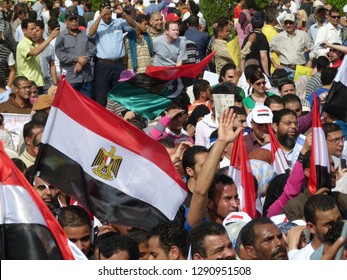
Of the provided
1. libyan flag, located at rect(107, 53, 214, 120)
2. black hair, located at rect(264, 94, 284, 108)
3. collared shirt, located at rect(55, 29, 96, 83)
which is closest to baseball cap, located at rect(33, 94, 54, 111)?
libyan flag, located at rect(107, 53, 214, 120)

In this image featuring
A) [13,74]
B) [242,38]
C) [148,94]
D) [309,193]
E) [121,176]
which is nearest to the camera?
[121,176]

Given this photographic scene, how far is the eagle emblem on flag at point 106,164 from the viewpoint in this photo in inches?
328

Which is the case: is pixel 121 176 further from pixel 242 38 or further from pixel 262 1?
pixel 262 1

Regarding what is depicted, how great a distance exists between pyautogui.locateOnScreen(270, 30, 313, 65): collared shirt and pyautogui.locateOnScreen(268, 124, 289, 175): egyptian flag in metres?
6.91

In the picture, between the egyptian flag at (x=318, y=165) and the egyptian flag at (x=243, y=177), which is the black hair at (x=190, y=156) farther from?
the egyptian flag at (x=318, y=165)

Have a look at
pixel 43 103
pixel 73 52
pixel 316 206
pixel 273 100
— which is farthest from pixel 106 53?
pixel 316 206

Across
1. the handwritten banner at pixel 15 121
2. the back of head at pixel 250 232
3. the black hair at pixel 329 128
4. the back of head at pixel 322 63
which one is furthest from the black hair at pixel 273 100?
the back of head at pixel 250 232

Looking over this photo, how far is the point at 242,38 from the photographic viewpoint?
1928 cm

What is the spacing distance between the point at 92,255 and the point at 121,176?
0.84m

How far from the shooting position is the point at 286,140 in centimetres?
1106

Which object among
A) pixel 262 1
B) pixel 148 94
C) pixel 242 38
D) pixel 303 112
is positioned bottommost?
pixel 262 1

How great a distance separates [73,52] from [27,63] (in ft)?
2.19
